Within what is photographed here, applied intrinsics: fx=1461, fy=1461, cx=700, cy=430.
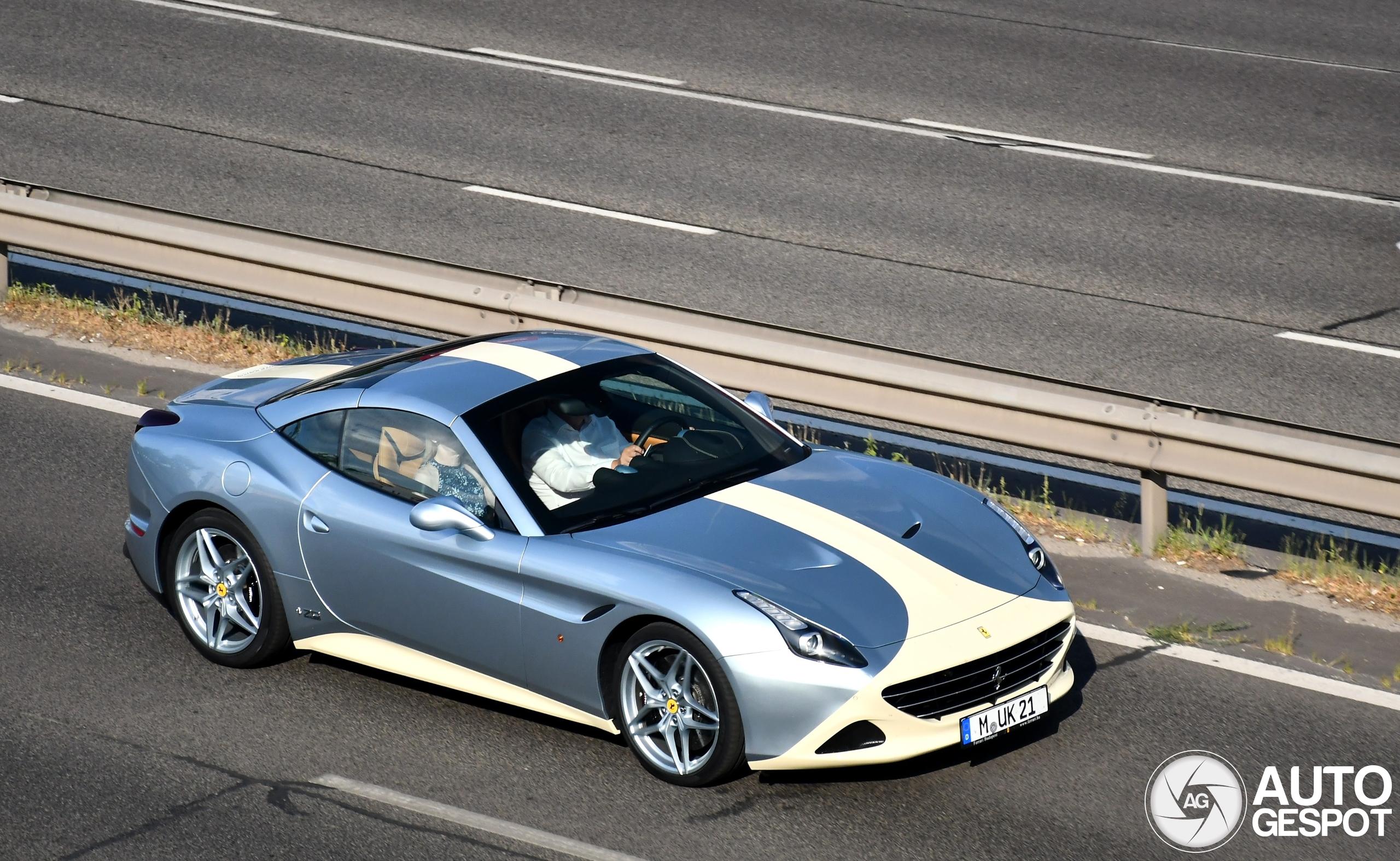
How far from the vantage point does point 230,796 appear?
18.2 ft

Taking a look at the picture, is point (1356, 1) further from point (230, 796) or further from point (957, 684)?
point (230, 796)

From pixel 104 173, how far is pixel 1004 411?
8.93 m

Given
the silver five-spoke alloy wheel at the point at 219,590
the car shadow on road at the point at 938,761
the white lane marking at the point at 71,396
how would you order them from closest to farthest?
the car shadow on road at the point at 938,761 < the silver five-spoke alloy wheel at the point at 219,590 < the white lane marking at the point at 71,396

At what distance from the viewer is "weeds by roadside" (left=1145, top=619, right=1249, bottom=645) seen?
272 inches

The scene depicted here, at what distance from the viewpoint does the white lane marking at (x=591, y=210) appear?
1239 centimetres

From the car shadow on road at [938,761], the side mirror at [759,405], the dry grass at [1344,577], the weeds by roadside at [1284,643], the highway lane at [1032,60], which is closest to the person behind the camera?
the car shadow on road at [938,761]

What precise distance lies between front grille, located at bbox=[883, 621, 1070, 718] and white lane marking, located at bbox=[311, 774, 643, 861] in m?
1.13

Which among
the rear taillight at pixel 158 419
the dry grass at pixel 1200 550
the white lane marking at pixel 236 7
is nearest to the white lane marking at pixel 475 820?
the rear taillight at pixel 158 419

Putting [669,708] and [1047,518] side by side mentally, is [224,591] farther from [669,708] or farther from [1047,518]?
[1047,518]

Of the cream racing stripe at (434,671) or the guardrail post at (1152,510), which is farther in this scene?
the guardrail post at (1152,510)

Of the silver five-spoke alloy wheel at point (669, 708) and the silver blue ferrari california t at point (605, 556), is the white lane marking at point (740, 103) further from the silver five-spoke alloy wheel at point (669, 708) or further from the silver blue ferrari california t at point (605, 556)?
the silver five-spoke alloy wheel at point (669, 708)

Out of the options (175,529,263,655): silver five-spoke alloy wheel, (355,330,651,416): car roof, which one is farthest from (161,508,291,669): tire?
(355,330,651,416): car roof

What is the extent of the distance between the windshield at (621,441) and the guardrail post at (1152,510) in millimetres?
2156

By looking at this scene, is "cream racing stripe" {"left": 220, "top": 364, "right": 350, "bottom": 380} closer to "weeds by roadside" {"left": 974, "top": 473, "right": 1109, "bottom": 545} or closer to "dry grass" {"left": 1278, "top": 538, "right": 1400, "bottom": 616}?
"weeds by roadside" {"left": 974, "top": 473, "right": 1109, "bottom": 545}
